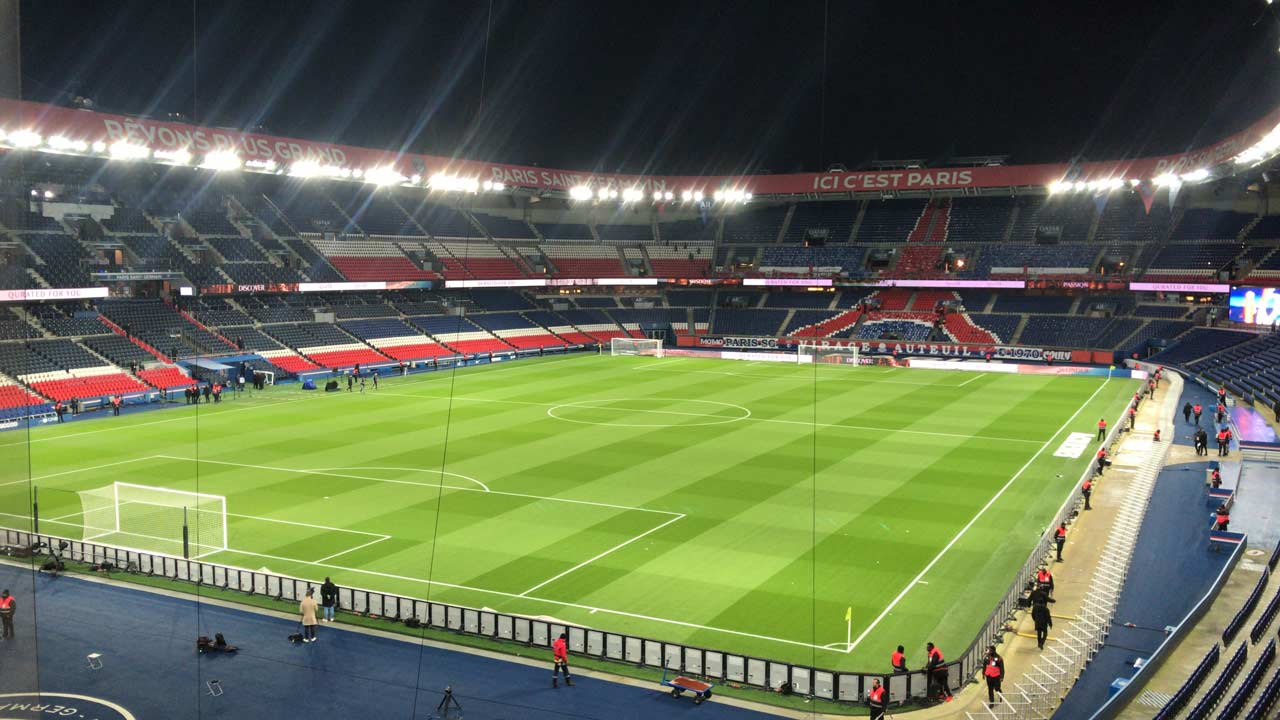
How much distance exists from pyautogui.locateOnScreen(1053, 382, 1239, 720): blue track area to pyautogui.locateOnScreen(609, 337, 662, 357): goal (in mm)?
49950

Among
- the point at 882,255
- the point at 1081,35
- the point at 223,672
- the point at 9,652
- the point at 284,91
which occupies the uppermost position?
the point at 1081,35

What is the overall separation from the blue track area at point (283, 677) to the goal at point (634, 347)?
6154 centimetres

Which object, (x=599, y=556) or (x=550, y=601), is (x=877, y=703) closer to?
(x=550, y=601)

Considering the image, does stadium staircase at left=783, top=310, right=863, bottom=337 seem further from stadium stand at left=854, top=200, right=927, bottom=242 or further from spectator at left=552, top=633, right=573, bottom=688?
spectator at left=552, top=633, right=573, bottom=688

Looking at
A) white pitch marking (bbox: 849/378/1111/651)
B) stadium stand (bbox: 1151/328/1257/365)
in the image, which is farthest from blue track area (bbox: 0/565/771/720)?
stadium stand (bbox: 1151/328/1257/365)

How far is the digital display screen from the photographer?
5791 centimetres

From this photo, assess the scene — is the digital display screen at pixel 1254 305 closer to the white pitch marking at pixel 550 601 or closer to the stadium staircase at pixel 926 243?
the stadium staircase at pixel 926 243

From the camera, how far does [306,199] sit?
80.7 metres

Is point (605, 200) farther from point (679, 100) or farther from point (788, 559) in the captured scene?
point (788, 559)

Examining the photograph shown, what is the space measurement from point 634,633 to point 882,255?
248 ft

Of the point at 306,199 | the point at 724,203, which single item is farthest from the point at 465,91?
the point at 724,203

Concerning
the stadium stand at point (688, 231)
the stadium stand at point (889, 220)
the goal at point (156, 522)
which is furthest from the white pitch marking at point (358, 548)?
the stadium stand at point (688, 231)

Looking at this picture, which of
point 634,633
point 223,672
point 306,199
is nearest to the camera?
point 223,672

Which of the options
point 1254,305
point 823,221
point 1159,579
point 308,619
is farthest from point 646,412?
point 823,221
